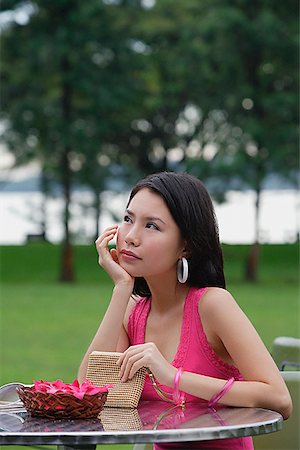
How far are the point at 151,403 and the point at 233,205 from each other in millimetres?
19875

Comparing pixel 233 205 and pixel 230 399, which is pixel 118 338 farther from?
pixel 233 205

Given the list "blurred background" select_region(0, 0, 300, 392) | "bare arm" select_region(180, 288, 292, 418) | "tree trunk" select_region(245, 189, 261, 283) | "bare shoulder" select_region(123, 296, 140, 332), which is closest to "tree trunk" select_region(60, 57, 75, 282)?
"blurred background" select_region(0, 0, 300, 392)

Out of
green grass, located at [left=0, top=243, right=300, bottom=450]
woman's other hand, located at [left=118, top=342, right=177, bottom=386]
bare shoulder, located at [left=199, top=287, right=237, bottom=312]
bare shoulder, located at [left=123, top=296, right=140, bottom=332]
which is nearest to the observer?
woman's other hand, located at [left=118, top=342, right=177, bottom=386]

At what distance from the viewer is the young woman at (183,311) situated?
7.93 feet

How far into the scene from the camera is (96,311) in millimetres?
15219

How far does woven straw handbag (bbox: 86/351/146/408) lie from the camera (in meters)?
2.45

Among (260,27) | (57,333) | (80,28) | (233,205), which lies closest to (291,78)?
(260,27)

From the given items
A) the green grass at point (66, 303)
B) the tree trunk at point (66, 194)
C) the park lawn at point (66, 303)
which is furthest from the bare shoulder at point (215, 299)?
the tree trunk at point (66, 194)

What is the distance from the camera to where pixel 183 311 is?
2594 mm

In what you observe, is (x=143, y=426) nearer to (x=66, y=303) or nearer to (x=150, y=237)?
(x=150, y=237)

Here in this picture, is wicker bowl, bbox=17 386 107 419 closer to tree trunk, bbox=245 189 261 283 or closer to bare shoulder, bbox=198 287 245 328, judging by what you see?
bare shoulder, bbox=198 287 245 328

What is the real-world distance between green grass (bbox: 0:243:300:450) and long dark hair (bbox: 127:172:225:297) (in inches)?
153

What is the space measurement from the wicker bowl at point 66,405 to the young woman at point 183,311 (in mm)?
166

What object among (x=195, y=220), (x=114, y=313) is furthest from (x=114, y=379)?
(x=195, y=220)
